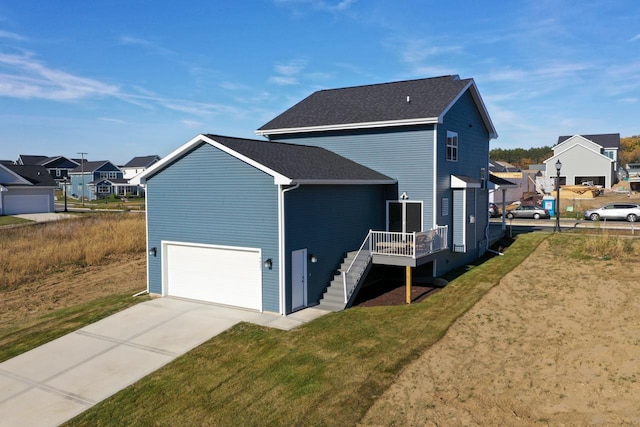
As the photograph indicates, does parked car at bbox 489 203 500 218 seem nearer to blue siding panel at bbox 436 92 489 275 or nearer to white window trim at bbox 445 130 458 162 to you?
blue siding panel at bbox 436 92 489 275

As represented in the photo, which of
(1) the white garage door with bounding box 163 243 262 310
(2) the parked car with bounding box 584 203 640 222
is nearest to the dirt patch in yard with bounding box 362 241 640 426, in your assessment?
(1) the white garage door with bounding box 163 243 262 310

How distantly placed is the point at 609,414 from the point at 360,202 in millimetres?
11670

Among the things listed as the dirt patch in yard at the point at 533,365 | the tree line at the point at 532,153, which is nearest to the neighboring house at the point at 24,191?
the dirt patch in yard at the point at 533,365

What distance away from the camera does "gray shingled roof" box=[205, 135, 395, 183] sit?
626 inches

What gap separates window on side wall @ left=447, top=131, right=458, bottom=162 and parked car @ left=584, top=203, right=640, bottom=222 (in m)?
19.7

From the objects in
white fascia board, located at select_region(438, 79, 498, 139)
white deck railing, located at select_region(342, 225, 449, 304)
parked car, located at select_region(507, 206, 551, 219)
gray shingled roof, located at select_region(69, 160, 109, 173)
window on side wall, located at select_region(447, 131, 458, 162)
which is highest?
gray shingled roof, located at select_region(69, 160, 109, 173)

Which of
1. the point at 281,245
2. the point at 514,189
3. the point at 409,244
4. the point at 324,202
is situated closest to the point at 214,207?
the point at 281,245

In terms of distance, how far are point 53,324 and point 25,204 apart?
4573 centimetres

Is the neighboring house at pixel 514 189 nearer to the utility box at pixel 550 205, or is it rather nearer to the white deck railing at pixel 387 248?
the utility box at pixel 550 205

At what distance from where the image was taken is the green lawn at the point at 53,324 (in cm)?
1452

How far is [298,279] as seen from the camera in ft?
52.3

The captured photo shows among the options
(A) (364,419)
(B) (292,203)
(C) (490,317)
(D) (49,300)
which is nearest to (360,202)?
(B) (292,203)

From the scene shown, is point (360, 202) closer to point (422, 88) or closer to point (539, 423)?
point (422, 88)

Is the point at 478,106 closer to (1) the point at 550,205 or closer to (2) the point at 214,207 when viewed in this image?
(2) the point at 214,207
